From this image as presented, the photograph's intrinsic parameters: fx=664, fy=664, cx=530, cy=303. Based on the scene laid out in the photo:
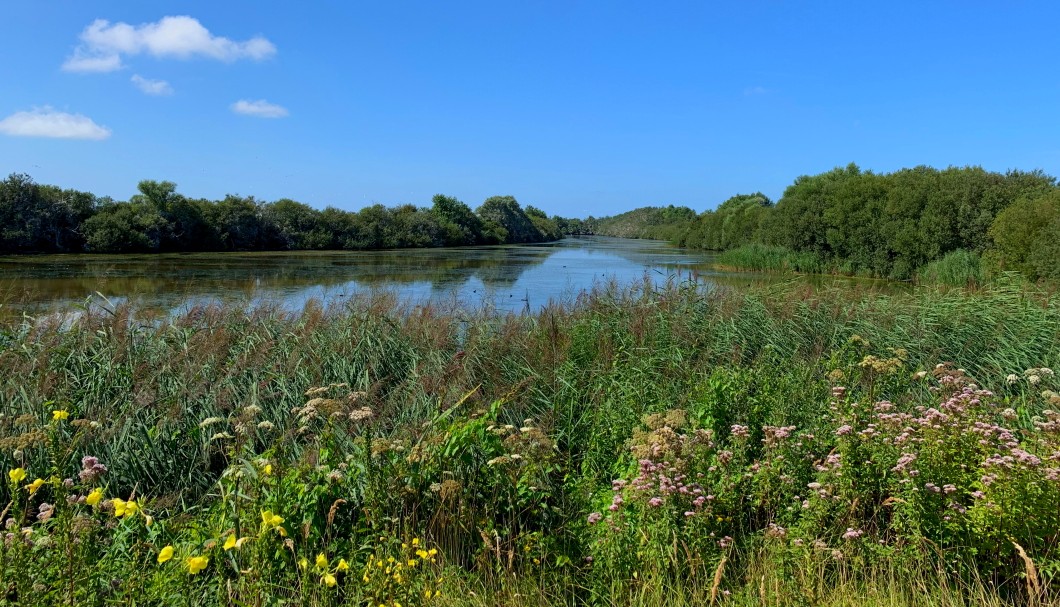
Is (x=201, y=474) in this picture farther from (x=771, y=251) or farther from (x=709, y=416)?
(x=771, y=251)

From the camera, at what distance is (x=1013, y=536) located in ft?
8.76

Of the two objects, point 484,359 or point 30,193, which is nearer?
point 484,359

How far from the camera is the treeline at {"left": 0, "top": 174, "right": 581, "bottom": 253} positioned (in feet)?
111

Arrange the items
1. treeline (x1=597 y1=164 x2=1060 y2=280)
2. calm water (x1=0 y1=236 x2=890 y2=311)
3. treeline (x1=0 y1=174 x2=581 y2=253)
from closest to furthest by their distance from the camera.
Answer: calm water (x1=0 y1=236 x2=890 y2=311), treeline (x1=597 y1=164 x2=1060 y2=280), treeline (x1=0 y1=174 x2=581 y2=253)

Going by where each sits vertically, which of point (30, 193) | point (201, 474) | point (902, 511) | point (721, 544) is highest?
point (30, 193)

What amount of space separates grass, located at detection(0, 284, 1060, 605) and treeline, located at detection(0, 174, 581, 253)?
110 ft

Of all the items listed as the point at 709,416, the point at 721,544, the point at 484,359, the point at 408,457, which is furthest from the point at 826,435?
the point at 484,359

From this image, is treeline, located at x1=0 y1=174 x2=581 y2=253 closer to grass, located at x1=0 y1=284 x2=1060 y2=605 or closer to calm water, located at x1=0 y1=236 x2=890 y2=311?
calm water, located at x1=0 y1=236 x2=890 y2=311

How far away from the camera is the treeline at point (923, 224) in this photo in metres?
19.7

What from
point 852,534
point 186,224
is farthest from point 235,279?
point 186,224

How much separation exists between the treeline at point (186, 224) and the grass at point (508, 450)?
110 feet

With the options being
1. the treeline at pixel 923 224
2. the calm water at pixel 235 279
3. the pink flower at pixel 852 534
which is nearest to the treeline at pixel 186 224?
the calm water at pixel 235 279

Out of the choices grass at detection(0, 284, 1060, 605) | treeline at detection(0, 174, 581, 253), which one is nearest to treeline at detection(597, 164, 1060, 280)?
grass at detection(0, 284, 1060, 605)

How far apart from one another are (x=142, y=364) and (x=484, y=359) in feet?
9.95
